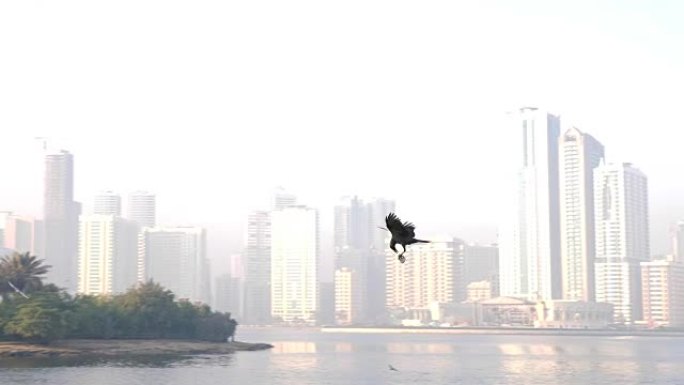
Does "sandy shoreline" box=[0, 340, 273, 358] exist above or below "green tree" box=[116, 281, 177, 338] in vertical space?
below

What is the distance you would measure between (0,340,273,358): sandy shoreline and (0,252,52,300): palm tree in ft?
33.7

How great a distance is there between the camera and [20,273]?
142 m

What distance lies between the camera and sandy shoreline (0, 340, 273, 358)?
425 feet

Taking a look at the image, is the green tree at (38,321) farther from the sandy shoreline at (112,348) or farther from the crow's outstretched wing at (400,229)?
the crow's outstretched wing at (400,229)

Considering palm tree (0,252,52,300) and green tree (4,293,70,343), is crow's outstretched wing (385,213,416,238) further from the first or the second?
palm tree (0,252,52,300)

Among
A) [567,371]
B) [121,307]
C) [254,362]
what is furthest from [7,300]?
[567,371]

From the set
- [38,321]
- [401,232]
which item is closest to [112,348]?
[38,321]

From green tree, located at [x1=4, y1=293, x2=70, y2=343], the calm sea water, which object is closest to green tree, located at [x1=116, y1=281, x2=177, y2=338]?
the calm sea water

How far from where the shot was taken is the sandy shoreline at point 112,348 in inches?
5098

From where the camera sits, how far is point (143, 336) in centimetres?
15325

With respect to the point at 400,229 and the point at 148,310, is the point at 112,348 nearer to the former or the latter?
the point at 148,310

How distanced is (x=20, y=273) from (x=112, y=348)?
1500 cm

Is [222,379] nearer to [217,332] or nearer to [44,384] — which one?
[44,384]

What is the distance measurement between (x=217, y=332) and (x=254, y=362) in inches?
1266
